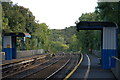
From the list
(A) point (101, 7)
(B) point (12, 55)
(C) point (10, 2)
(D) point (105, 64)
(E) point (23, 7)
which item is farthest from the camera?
(E) point (23, 7)

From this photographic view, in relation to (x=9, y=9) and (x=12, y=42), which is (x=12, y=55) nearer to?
(x=12, y=42)

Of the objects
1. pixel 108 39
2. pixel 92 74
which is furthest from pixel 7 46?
pixel 92 74

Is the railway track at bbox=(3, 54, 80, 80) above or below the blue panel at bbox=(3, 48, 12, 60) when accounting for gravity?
below

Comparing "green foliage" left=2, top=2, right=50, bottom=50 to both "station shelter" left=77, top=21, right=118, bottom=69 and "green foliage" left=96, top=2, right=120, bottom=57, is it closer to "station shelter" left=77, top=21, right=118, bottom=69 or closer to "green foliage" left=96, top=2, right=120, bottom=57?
"green foliage" left=96, top=2, right=120, bottom=57

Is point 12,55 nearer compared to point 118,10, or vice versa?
point 118,10

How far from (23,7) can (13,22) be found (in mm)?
14325

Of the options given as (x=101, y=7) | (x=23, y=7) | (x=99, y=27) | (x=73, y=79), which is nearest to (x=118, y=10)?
(x=101, y=7)

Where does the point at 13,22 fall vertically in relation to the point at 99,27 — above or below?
above

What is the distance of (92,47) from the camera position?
3007 inches

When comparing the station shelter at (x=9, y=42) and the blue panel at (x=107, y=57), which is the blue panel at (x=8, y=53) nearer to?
the station shelter at (x=9, y=42)

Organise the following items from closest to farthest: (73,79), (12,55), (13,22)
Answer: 1. (73,79)
2. (12,55)
3. (13,22)

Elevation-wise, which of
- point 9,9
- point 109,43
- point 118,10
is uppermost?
point 9,9

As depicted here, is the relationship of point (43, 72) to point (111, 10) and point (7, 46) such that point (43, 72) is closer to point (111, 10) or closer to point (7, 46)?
point (7, 46)

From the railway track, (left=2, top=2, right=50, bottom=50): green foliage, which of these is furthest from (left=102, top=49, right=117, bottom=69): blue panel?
(left=2, top=2, right=50, bottom=50): green foliage
